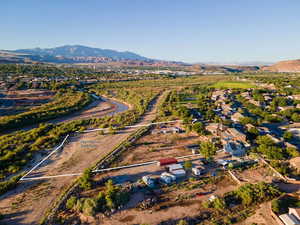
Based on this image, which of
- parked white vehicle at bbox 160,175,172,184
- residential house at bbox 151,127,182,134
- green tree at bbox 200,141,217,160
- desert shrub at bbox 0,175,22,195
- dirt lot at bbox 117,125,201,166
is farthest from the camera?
residential house at bbox 151,127,182,134

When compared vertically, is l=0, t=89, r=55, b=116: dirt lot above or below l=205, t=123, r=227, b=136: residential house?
below

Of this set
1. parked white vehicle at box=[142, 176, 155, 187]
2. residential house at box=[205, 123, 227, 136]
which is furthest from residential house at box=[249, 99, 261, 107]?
parked white vehicle at box=[142, 176, 155, 187]

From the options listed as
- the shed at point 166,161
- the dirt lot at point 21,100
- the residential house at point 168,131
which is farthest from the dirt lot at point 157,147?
the dirt lot at point 21,100

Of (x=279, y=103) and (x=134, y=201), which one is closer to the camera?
(x=134, y=201)

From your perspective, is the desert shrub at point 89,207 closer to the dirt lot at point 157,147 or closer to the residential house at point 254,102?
the dirt lot at point 157,147

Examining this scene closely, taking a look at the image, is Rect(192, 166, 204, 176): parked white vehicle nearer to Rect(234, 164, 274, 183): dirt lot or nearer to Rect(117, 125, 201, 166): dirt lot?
Rect(234, 164, 274, 183): dirt lot

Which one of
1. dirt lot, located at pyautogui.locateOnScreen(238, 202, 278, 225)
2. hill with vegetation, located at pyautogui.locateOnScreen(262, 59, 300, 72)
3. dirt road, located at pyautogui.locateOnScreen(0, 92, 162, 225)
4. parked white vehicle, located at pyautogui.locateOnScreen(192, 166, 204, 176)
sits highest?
hill with vegetation, located at pyautogui.locateOnScreen(262, 59, 300, 72)

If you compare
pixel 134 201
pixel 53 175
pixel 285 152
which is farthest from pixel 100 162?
pixel 285 152

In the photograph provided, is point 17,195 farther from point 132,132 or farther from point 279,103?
point 279,103
